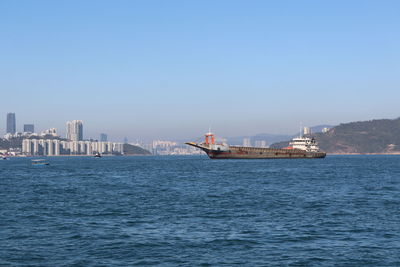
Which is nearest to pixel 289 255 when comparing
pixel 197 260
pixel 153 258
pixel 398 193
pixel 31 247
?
pixel 197 260

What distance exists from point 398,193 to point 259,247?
128ft

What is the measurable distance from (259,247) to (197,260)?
4771mm

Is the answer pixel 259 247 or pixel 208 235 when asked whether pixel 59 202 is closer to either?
pixel 208 235

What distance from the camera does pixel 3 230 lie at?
3591 cm

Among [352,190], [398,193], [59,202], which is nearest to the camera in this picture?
[59,202]

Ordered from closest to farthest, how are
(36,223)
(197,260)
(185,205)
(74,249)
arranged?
1. (197,260)
2. (74,249)
3. (36,223)
4. (185,205)

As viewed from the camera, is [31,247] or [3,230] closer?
[31,247]

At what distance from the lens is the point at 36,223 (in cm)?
3922

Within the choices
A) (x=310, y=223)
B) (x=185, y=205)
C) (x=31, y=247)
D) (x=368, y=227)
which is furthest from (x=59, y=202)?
(x=368, y=227)

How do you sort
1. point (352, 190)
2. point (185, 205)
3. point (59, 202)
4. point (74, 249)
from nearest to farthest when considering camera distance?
point (74, 249)
point (185, 205)
point (59, 202)
point (352, 190)

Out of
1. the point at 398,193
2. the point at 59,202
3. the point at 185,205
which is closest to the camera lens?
the point at 185,205

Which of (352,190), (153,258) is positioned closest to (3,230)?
(153,258)

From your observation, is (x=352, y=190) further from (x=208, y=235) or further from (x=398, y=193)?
(x=208, y=235)

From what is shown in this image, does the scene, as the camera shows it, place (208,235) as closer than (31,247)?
No
